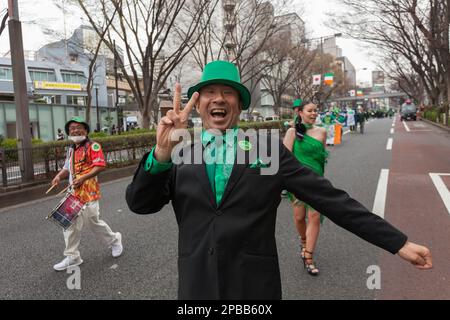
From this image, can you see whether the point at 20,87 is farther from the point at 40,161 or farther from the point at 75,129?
the point at 75,129

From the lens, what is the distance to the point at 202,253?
1669 mm

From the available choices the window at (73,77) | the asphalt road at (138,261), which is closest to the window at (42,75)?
the window at (73,77)

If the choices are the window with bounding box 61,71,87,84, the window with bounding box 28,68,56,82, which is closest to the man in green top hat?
the window with bounding box 28,68,56,82

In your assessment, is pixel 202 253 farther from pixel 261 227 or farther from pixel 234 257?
pixel 261 227

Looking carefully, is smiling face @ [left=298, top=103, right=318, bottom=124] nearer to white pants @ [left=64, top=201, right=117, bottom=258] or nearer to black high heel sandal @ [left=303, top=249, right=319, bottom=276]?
black high heel sandal @ [left=303, top=249, right=319, bottom=276]

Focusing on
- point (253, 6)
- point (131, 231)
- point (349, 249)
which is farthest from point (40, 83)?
point (349, 249)

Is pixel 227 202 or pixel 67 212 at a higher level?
pixel 227 202

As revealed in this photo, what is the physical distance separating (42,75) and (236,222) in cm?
4152

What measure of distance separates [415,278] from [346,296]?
825 mm

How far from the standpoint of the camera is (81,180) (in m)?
4.04

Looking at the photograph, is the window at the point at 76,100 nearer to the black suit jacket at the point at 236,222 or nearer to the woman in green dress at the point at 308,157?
the woman in green dress at the point at 308,157

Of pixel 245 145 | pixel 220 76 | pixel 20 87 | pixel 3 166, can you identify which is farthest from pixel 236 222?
pixel 20 87

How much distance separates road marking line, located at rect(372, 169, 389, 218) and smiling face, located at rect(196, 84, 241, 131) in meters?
3.72

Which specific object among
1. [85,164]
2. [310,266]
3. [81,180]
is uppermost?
[85,164]
